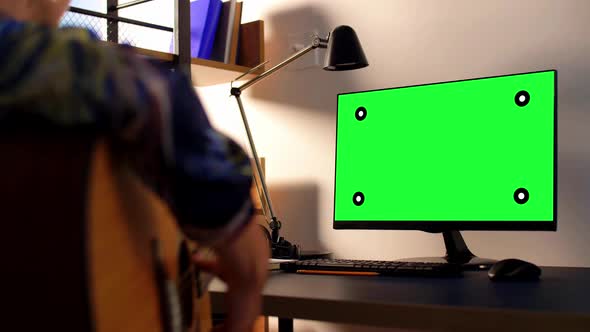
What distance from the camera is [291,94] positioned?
2271mm

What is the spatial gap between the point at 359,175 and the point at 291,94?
1.97 feet

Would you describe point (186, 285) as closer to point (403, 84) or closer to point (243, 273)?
point (243, 273)

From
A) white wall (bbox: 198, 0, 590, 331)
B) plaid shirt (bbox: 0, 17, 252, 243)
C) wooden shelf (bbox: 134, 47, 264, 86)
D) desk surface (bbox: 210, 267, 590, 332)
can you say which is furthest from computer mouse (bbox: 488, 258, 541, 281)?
wooden shelf (bbox: 134, 47, 264, 86)

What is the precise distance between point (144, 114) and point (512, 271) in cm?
90

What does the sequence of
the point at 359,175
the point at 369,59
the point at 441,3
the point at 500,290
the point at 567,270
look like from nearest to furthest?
the point at 500,290 → the point at 567,270 → the point at 359,175 → the point at 441,3 → the point at 369,59

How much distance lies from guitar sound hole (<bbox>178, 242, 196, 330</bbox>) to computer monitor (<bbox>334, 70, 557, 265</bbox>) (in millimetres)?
891

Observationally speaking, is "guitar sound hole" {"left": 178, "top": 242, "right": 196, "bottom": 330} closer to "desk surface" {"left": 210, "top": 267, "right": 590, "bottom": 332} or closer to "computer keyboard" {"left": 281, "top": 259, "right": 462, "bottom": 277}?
"desk surface" {"left": 210, "top": 267, "right": 590, "bottom": 332}

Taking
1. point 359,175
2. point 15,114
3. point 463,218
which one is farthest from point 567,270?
point 15,114

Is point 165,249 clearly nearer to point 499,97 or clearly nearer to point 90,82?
point 90,82

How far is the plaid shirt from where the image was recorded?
601mm

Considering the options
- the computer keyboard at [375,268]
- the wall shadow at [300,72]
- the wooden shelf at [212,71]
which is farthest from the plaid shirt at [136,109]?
the wall shadow at [300,72]

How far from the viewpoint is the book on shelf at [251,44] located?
231 cm

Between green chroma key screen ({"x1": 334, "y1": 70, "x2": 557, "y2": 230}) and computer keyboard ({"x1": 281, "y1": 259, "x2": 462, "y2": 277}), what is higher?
green chroma key screen ({"x1": 334, "y1": 70, "x2": 557, "y2": 230})

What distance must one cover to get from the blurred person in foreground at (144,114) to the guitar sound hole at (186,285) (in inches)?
2.1
